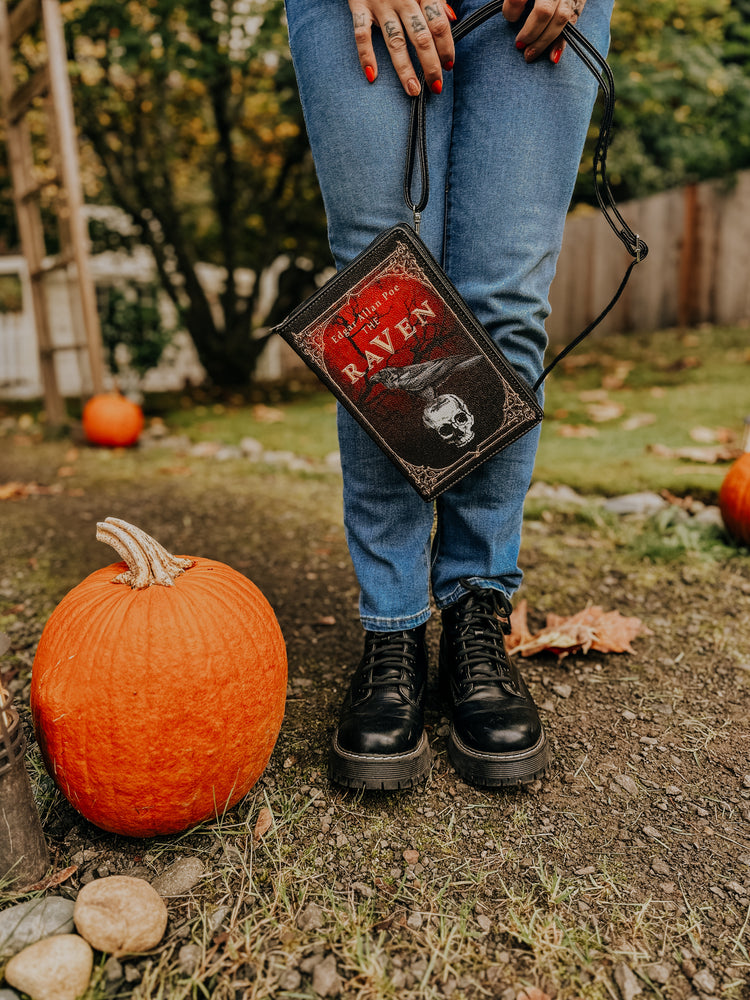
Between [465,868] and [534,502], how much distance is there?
6.60 feet

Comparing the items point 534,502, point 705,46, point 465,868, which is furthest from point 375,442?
point 705,46

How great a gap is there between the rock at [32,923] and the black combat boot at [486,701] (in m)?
0.66

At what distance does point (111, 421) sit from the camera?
182 inches

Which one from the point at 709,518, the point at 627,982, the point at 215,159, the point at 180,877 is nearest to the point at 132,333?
the point at 215,159

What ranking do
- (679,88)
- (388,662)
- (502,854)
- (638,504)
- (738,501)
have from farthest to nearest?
(679,88) < (638,504) < (738,501) < (388,662) < (502,854)

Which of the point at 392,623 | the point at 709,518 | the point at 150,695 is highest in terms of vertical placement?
the point at 150,695

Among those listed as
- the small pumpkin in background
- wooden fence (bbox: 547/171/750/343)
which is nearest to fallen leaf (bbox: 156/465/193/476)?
the small pumpkin in background

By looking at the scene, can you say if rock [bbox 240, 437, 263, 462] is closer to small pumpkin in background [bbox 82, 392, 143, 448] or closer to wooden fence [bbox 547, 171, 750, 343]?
small pumpkin in background [bbox 82, 392, 143, 448]

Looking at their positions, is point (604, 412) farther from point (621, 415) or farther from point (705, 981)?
point (705, 981)

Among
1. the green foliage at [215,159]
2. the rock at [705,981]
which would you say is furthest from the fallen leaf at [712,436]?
the green foliage at [215,159]

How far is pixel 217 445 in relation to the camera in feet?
15.1

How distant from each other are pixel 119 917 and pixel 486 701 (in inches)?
26.9

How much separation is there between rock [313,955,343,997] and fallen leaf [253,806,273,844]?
25 cm

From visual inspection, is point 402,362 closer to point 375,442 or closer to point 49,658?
point 375,442
